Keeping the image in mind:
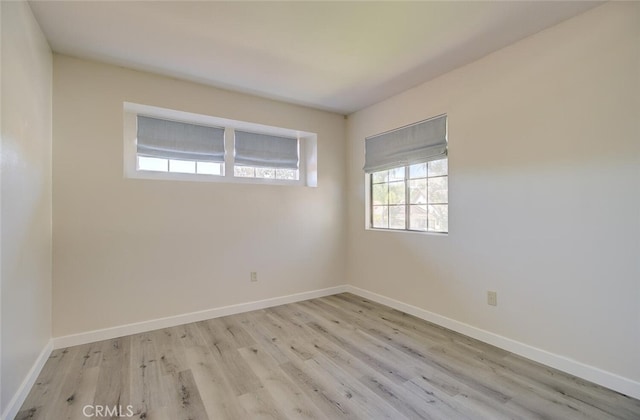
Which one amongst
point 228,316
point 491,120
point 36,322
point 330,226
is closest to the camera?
point 36,322

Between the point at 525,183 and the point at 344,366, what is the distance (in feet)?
6.28

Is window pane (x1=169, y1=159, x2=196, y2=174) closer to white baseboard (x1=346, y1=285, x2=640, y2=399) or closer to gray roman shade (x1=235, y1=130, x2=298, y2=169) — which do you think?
gray roman shade (x1=235, y1=130, x2=298, y2=169)

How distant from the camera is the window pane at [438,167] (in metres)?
2.80

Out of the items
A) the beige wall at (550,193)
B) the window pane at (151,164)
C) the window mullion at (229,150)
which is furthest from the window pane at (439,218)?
the window pane at (151,164)

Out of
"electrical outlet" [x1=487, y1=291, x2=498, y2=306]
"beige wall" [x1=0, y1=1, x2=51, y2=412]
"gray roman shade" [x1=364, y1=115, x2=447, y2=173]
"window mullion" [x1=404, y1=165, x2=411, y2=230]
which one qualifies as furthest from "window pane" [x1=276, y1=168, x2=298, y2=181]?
"electrical outlet" [x1=487, y1=291, x2=498, y2=306]

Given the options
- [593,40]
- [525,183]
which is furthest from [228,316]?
[593,40]

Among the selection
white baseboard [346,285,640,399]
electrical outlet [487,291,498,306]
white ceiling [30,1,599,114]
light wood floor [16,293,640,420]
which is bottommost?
light wood floor [16,293,640,420]

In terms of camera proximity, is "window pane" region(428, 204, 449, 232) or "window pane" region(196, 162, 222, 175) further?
"window pane" region(196, 162, 222, 175)

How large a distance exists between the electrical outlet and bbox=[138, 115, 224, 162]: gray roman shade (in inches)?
116

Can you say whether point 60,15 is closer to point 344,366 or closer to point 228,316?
point 228,316

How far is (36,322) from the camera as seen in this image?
6.51 feet

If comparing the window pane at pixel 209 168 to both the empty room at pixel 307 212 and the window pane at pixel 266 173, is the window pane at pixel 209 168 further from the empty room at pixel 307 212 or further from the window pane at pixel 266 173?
the window pane at pixel 266 173

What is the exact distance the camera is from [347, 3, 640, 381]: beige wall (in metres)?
1.76

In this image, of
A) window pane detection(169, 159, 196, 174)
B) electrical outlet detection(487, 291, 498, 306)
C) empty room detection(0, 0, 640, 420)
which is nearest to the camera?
empty room detection(0, 0, 640, 420)
